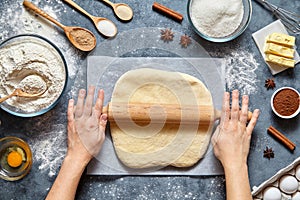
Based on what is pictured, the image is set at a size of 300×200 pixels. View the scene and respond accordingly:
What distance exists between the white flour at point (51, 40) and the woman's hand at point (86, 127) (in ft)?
0.21

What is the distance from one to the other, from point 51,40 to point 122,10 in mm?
275

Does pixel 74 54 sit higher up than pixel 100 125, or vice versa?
pixel 74 54

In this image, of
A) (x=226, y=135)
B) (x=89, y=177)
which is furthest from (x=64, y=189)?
(x=226, y=135)

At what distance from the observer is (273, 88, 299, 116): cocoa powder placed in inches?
65.1

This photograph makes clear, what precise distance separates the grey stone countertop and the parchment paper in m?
0.03

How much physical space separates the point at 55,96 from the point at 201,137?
0.52m

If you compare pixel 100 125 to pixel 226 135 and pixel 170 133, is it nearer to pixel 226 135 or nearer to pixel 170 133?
pixel 170 133

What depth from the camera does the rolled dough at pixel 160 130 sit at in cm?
163

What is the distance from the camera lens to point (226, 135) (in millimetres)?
1617

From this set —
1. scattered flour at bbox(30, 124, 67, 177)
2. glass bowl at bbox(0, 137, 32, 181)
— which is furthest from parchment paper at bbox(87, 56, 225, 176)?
glass bowl at bbox(0, 137, 32, 181)

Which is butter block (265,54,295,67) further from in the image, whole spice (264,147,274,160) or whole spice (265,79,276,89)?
whole spice (264,147,274,160)

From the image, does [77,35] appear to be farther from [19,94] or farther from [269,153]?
[269,153]

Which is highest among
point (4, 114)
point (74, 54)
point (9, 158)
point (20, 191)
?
point (74, 54)

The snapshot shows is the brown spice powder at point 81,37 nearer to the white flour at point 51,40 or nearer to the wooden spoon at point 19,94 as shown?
the white flour at point 51,40
